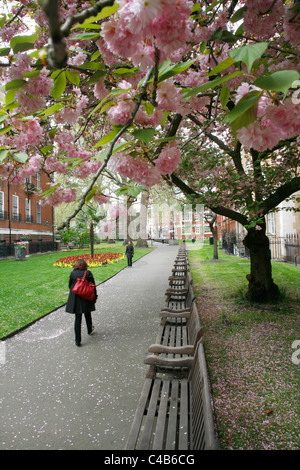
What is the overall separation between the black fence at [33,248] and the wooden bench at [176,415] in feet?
76.4

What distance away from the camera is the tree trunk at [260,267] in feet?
23.4

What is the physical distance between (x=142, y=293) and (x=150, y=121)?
8318mm

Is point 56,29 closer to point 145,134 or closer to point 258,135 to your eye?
point 145,134

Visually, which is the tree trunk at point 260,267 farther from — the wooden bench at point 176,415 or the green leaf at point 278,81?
the green leaf at point 278,81

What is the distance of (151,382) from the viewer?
3072mm

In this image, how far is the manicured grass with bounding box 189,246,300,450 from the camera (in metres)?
2.79

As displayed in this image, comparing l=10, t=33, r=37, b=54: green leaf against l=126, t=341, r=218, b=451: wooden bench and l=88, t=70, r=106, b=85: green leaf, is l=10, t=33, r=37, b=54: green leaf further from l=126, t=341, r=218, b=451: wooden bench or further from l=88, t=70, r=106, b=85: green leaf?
l=126, t=341, r=218, b=451: wooden bench

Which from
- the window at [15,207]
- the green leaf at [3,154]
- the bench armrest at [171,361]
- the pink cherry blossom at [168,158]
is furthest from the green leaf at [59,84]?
the window at [15,207]

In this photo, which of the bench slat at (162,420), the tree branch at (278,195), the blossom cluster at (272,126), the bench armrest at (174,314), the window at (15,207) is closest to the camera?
the blossom cluster at (272,126)

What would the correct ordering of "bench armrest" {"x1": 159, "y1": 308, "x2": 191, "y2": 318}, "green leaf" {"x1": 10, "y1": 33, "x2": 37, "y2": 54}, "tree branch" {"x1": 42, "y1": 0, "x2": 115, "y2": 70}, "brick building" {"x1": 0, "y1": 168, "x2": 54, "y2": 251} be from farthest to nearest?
"brick building" {"x1": 0, "y1": 168, "x2": 54, "y2": 251}
"bench armrest" {"x1": 159, "y1": 308, "x2": 191, "y2": 318}
"green leaf" {"x1": 10, "y1": 33, "x2": 37, "y2": 54}
"tree branch" {"x1": 42, "y1": 0, "x2": 115, "y2": 70}

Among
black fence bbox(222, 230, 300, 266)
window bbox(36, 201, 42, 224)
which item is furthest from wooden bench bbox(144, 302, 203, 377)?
window bbox(36, 201, 42, 224)

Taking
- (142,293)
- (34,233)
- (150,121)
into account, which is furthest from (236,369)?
(34,233)

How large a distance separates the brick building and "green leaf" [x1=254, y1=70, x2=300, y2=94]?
22.5 m

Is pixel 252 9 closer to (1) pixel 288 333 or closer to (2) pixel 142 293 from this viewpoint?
(1) pixel 288 333
